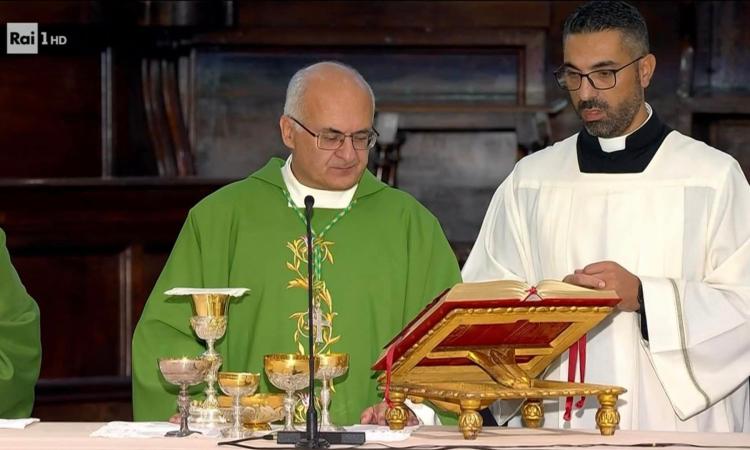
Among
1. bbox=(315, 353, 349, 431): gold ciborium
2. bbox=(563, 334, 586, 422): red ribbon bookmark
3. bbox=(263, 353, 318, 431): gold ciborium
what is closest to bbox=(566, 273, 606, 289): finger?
bbox=(563, 334, 586, 422): red ribbon bookmark

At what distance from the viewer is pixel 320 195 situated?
5.65m

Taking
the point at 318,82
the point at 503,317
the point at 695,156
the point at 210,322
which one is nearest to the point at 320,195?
the point at 318,82

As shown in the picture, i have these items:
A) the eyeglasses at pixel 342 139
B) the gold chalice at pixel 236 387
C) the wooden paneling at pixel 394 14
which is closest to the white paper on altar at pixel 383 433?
the gold chalice at pixel 236 387

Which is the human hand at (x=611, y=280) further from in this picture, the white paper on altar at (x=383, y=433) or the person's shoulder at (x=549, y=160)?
the person's shoulder at (x=549, y=160)

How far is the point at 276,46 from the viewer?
9031 mm

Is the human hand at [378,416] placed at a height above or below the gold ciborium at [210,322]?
below

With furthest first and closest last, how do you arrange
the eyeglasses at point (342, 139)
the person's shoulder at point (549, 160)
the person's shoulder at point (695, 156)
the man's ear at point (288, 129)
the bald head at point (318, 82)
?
the person's shoulder at point (549, 160) < the person's shoulder at point (695, 156) < the man's ear at point (288, 129) < the bald head at point (318, 82) < the eyeglasses at point (342, 139)

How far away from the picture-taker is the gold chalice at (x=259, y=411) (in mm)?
4801

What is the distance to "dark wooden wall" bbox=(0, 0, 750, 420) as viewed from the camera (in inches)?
341

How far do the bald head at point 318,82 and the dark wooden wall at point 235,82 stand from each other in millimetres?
2958

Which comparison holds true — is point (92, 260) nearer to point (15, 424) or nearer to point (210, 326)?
point (15, 424)

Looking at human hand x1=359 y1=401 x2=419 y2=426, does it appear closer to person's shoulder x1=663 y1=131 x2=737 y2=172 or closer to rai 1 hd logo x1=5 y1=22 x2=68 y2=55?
person's shoulder x1=663 y1=131 x2=737 y2=172

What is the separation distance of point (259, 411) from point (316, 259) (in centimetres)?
87

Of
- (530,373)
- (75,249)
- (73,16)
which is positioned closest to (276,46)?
(73,16)
